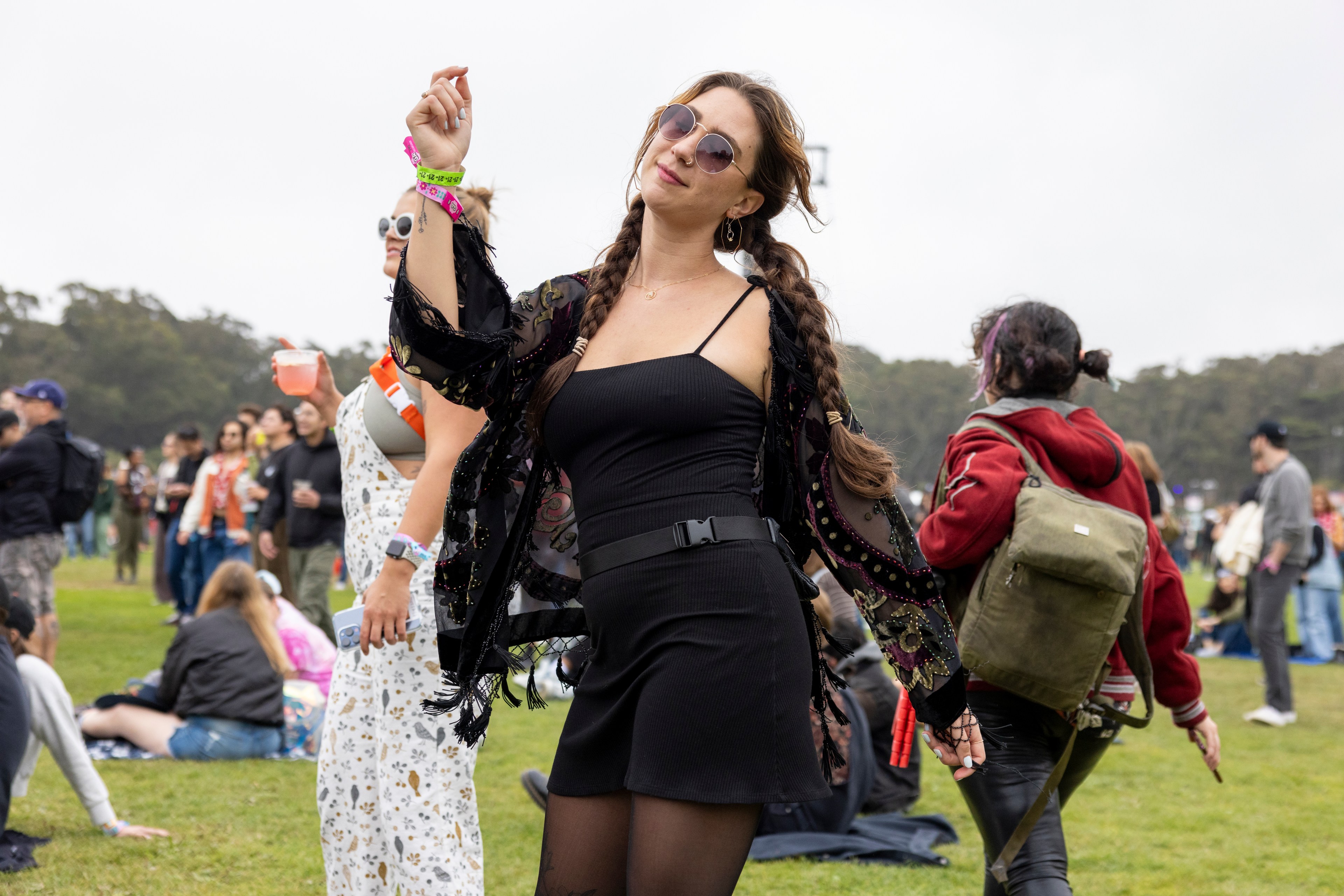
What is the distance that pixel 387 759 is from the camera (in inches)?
113

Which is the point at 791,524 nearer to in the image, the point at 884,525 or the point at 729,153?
the point at 884,525

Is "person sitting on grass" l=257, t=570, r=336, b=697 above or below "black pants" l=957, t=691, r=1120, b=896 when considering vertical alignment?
below

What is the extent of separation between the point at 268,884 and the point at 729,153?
11.9 feet

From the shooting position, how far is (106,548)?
2647cm

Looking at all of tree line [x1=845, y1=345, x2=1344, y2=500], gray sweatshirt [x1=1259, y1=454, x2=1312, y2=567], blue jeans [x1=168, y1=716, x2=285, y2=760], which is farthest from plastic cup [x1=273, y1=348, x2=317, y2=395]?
tree line [x1=845, y1=345, x2=1344, y2=500]

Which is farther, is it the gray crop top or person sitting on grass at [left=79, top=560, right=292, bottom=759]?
person sitting on grass at [left=79, top=560, right=292, bottom=759]

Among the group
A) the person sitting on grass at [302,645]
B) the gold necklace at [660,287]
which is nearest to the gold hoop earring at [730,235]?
the gold necklace at [660,287]

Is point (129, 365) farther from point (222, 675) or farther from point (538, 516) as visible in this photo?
point (538, 516)

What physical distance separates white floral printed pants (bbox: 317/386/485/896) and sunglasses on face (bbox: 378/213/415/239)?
42 centimetres

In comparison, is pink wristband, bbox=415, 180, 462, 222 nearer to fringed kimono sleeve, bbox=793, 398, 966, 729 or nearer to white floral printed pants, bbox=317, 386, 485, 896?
fringed kimono sleeve, bbox=793, 398, 966, 729

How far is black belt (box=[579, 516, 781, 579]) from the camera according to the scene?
2.03 metres

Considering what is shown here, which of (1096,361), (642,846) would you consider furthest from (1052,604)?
(642,846)

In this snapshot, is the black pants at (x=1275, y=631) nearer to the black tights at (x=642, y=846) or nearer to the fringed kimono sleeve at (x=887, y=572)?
the fringed kimono sleeve at (x=887, y=572)

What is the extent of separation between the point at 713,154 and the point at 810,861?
3.74 meters
